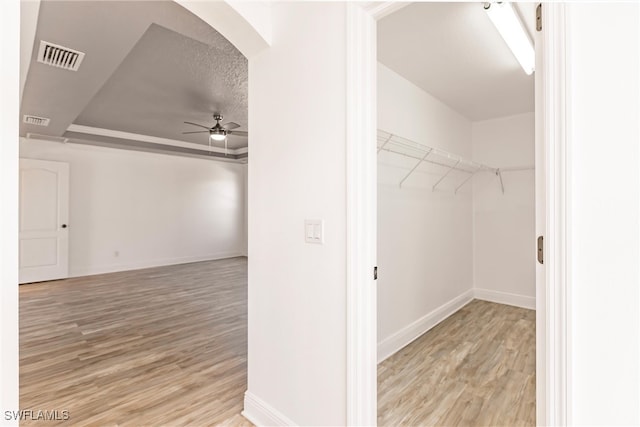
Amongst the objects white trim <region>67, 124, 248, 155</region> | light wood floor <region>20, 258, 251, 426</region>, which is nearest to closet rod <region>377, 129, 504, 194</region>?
light wood floor <region>20, 258, 251, 426</region>

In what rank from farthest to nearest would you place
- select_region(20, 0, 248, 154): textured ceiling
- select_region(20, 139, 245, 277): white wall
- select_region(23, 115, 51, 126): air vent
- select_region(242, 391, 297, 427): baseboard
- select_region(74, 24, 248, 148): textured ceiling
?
1. select_region(20, 139, 245, 277): white wall
2. select_region(23, 115, 51, 126): air vent
3. select_region(74, 24, 248, 148): textured ceiling
4. select_region(20, 0, 248, 154): textured ceiling
5. select_region(242, 391, 297, 427): baseboard

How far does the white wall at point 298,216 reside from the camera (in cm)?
148

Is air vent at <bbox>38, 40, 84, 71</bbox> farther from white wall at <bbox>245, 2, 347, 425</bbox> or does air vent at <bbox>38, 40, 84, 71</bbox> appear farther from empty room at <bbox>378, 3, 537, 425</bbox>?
empty room at <bbox>378, 3, 537, 425</bbox>

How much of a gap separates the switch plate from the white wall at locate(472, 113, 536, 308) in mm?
3433

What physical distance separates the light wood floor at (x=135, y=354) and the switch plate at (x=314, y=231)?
1.15 m

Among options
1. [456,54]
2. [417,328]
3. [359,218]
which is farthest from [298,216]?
[417,328]

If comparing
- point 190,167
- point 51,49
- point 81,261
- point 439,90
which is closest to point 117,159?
point 190,167

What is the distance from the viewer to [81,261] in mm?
5910

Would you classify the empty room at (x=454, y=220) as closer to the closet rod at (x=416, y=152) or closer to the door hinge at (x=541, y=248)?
the closet rod at (x=416, y=152)

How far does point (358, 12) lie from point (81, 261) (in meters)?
6.56

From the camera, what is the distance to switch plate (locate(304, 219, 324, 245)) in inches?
60.4
